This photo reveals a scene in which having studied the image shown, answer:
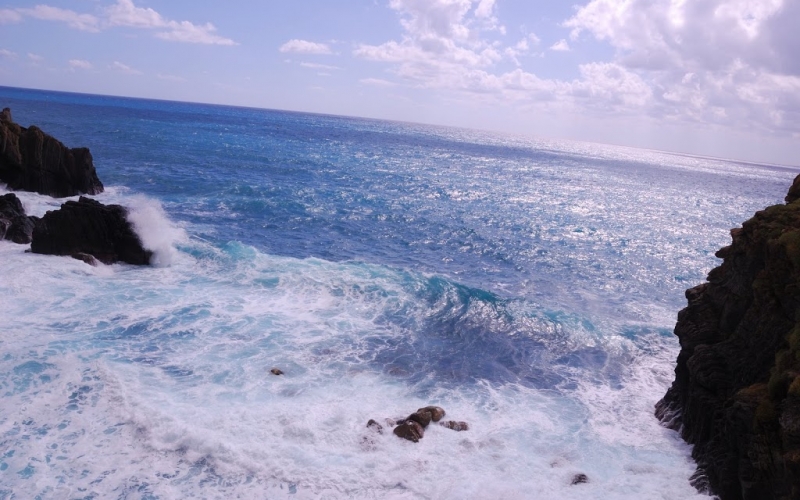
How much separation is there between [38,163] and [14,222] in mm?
12775

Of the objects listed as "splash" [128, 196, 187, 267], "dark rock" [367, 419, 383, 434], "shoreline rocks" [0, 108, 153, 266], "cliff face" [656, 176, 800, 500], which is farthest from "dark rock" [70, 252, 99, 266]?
"cliff face" [656, 176, 800, 500]

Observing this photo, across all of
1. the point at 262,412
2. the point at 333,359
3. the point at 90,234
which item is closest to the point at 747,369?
the point at 333,359

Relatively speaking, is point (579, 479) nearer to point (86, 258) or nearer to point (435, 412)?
point (435, 412)

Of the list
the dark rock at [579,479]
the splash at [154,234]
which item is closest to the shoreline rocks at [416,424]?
the dark rock at [579,479]

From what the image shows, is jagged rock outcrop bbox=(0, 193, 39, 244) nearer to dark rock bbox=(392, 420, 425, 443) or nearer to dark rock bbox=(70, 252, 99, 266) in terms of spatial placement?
dark rock bbox=(70, 252, 99, 266)

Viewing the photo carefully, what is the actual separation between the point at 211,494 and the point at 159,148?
78510mm

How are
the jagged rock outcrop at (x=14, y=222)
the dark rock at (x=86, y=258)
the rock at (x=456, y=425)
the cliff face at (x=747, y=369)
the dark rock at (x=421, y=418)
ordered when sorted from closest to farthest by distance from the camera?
the cliff face at (x=747, y=369)
the dark rock at (x=421, y=418)
the rock at (x=456, y=425)
the dark rock at (x=86, y=258)
the jagged rock outcrop at (x=14, y=222)

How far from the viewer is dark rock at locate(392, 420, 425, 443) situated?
1592 centimetres

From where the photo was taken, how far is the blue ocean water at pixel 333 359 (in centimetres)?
1430

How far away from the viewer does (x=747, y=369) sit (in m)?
15.7

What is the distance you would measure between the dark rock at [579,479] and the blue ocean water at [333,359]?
0.24 meters

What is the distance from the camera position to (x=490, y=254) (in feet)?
126

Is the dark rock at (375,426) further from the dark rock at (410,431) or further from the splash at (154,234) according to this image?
the splash at (154,234)

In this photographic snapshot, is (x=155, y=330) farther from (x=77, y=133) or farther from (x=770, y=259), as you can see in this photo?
(x=77, y=133)
